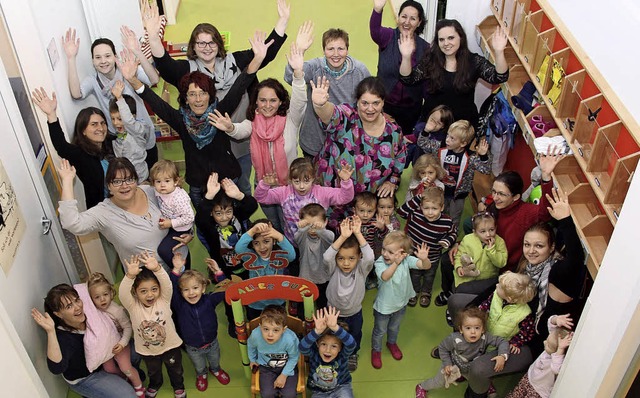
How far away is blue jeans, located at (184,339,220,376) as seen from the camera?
389cm

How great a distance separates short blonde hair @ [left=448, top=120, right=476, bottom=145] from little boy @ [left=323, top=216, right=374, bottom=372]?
1153mm

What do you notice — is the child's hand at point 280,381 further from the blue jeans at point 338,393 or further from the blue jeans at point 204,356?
the blue jeans at point 204,356

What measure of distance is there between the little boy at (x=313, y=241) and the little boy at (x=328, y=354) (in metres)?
0.37

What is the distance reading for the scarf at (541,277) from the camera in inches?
142

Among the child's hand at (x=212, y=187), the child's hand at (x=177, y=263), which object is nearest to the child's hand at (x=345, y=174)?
the child's hand at (x=212, y=187)

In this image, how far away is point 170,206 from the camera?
13.2 feet

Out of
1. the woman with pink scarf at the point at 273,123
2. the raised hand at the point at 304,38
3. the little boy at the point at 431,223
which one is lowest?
the little boy at the point at 431,223

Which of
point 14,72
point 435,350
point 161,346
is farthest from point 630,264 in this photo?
point 14,72

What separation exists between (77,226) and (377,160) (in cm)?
195

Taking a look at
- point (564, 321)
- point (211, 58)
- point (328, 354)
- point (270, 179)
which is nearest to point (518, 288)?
point (564, 321)

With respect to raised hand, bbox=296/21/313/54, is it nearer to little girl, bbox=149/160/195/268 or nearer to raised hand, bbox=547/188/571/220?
little girl, bbox=149/160/195/268

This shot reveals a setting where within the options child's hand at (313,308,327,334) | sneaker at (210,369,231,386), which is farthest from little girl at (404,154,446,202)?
sneaker at (210,369,231,386)

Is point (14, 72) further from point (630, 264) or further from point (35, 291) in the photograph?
point (630, 264)

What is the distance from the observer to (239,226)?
161 inches
